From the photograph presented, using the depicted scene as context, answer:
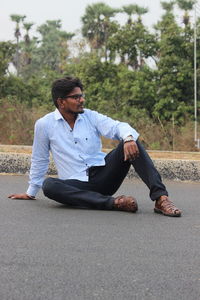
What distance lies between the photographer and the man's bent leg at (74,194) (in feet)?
17.3

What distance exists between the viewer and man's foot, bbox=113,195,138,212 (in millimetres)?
5066

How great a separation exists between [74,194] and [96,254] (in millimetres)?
1868

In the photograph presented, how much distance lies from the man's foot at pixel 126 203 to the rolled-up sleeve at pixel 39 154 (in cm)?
78

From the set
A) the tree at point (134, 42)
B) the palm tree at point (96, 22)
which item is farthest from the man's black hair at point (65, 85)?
the palm tree at point (96, 22)

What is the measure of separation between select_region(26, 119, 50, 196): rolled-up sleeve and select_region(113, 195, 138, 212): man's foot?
78 centimetres

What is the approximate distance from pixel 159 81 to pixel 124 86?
74.8 inches

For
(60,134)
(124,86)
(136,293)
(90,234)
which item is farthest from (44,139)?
(124,86)

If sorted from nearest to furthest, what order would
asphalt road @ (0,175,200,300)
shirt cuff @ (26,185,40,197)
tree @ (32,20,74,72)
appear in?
1. asphalt road @ (0,175,200,300)
2. shirt cuff @ (26,185,40,197)
3. tree @ (32,20,74,72)

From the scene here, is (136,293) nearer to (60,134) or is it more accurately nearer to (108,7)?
(60,134)

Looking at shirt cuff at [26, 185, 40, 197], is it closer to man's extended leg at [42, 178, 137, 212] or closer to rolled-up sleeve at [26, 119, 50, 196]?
rolled-up sleeve at [26, 119, 50, 196]

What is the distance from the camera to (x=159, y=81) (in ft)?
93.9

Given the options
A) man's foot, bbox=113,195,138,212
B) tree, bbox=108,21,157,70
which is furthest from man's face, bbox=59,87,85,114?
tree, bbox=108,21,157,70

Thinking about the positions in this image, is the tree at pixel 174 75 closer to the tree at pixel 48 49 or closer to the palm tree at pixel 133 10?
the palm tree at pixel 133 10

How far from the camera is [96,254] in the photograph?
3.45 meters
